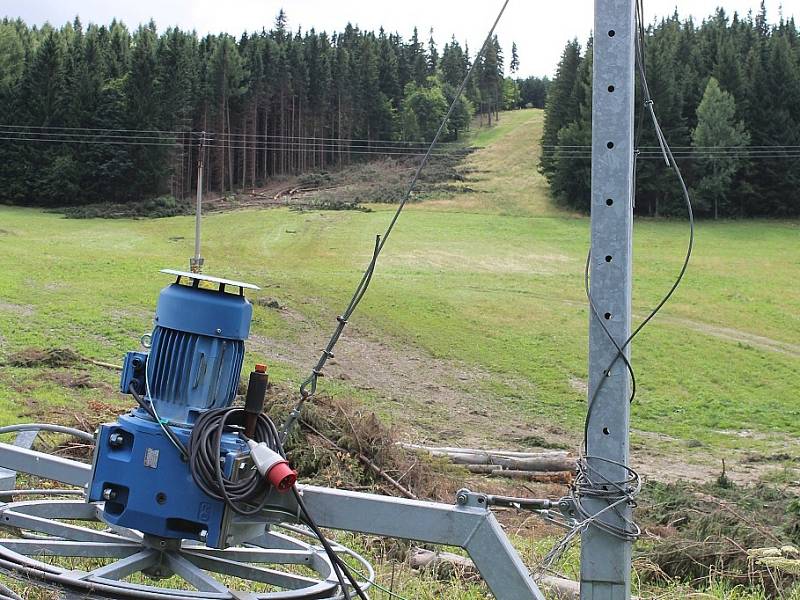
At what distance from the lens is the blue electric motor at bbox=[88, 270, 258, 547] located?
3492 mm

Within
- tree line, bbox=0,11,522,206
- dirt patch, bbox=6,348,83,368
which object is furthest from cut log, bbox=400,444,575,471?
tree line, bbox=0,11,522,206

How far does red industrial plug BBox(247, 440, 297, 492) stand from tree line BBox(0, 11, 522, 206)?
52480 millimetres

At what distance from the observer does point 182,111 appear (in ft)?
236

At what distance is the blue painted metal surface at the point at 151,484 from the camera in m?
3.47

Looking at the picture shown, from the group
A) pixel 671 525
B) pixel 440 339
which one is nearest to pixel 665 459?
pixel 671 525

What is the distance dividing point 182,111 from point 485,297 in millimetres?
44456

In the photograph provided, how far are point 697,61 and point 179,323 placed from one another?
274 ft

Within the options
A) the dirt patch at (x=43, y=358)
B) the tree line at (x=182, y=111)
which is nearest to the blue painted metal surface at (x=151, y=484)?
the dirt patch at (x=43, y=358)

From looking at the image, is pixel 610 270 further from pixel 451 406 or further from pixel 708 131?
pixel 708 131

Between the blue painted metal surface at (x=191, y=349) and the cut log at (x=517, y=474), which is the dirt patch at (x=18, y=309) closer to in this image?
the cut log at (x=517, y=474)

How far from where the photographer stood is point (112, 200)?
6656cm

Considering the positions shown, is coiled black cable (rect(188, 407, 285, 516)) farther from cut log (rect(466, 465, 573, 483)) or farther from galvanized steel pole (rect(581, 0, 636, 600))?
cut log (rect(466, 465, 573, 483))

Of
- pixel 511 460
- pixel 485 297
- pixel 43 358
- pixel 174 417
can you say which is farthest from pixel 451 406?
pixel 174 417

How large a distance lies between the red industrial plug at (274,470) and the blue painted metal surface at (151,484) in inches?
6.5
